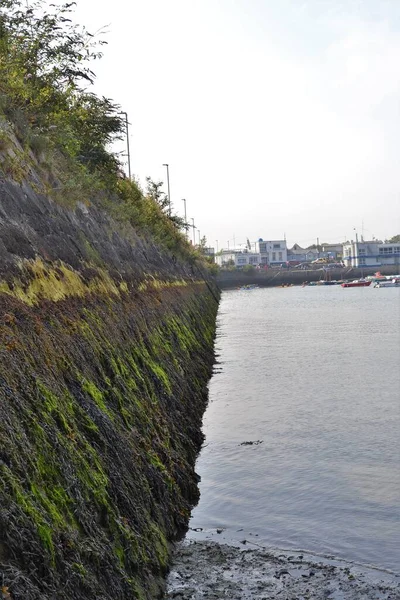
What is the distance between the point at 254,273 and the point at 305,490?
617 ft

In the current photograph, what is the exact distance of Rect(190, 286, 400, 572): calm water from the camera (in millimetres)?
9500

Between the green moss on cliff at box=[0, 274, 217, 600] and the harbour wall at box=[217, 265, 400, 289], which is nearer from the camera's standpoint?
the green moss on cliff at box=[0, 274, 217, 600]

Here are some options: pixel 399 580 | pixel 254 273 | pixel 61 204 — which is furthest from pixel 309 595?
pixel 254 273

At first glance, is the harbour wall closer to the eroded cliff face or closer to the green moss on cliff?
the eroded cliff face

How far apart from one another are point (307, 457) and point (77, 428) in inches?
310

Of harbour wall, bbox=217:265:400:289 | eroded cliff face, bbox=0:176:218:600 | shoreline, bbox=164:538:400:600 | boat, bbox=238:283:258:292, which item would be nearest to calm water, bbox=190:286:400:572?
shoreline, bbox=164:538:400:600

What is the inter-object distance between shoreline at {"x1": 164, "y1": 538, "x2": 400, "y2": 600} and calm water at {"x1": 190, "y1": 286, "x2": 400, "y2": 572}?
0.38 m

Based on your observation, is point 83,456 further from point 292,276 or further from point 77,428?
point 292,276

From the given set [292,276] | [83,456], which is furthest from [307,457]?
[292,276]

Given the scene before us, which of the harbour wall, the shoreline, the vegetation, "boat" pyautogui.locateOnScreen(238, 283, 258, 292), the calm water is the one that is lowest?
"boat" pyautogui.locateOnScreen(238, 283, 258, 292)

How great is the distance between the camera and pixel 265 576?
25.7 feet

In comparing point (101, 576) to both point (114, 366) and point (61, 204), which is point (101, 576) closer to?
point (114, 366)

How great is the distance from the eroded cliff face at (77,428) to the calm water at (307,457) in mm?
866

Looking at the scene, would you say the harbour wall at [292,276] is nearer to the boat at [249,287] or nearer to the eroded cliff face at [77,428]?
the boat at [249,287]
